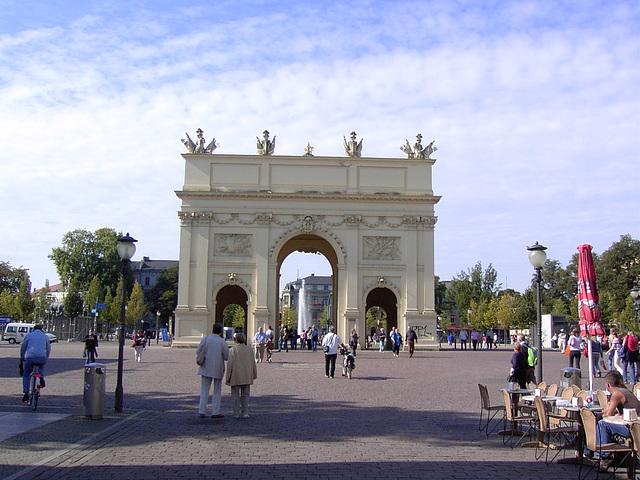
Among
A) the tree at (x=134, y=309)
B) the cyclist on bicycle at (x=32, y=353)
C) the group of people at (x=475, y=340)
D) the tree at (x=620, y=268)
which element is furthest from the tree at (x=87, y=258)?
the cyclist on bicycle at (x=32, y=353)

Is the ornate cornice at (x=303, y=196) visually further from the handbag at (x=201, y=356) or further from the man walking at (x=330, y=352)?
the handbag at (x=201, y=356)

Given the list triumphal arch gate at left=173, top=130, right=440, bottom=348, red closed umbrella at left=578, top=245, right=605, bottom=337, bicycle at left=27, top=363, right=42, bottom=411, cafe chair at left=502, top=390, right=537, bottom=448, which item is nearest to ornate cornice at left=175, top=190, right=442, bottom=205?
triumphal arch gate at left=173, top=130, right=440, bottom=348

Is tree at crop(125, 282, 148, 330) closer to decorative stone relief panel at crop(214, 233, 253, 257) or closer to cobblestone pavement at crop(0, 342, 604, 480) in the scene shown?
decorative stone relief panel at crop(214, 233, 253, 257)

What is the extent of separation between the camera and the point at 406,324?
46.5 m

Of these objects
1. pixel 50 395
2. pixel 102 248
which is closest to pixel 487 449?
pixel 50 395

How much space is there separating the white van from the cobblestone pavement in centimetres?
4494

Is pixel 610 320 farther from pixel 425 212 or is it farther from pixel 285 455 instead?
pixel 285 455

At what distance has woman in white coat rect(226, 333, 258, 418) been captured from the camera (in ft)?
42.8

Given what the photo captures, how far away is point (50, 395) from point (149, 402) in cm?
287

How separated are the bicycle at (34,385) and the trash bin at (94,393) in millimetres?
1636

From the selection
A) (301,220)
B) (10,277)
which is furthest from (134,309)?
(301,220)

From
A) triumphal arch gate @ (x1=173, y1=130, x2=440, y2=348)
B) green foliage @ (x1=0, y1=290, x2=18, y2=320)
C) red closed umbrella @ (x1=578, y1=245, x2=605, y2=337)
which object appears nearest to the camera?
red closed umbrella @ (x1=578, y1=245, x2=605, y2=337)

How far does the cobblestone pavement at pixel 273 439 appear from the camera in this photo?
8578 millimetres

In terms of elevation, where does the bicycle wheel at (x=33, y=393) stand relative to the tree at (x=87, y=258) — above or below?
below
